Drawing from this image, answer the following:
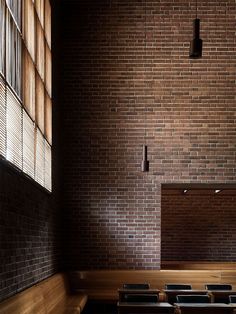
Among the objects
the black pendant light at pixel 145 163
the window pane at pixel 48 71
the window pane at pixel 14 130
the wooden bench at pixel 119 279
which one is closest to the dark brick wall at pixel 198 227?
the wooden bench at pixel 119 279

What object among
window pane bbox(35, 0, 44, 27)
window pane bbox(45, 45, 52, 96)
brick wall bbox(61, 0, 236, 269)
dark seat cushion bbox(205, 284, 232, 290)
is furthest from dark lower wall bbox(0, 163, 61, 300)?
dark seat cushion bbox(205, 284, 232, 290)

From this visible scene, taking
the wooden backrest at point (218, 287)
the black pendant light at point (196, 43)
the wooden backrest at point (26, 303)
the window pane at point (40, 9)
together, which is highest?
the window pane at point (40, 9)

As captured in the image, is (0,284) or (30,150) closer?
(0,284)

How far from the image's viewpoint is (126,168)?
13.8 meters

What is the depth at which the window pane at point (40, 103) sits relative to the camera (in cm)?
997

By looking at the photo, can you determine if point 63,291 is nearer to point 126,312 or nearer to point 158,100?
point 126,312

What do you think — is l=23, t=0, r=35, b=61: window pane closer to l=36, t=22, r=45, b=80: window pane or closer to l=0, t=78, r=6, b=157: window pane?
l=36, t=22, r=45, b=80: window pane

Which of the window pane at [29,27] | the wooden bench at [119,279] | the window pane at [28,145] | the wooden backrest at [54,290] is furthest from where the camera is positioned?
the wooden bench at [119,279]

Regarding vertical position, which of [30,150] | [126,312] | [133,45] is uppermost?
[133,45]

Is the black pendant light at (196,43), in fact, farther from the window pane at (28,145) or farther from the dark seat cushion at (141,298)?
the dark seat cushion at (141,298)

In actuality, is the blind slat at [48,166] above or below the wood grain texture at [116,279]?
above

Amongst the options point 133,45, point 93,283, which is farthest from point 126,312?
point 133,45

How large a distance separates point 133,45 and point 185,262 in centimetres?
683

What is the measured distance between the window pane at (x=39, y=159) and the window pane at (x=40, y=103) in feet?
0.64
